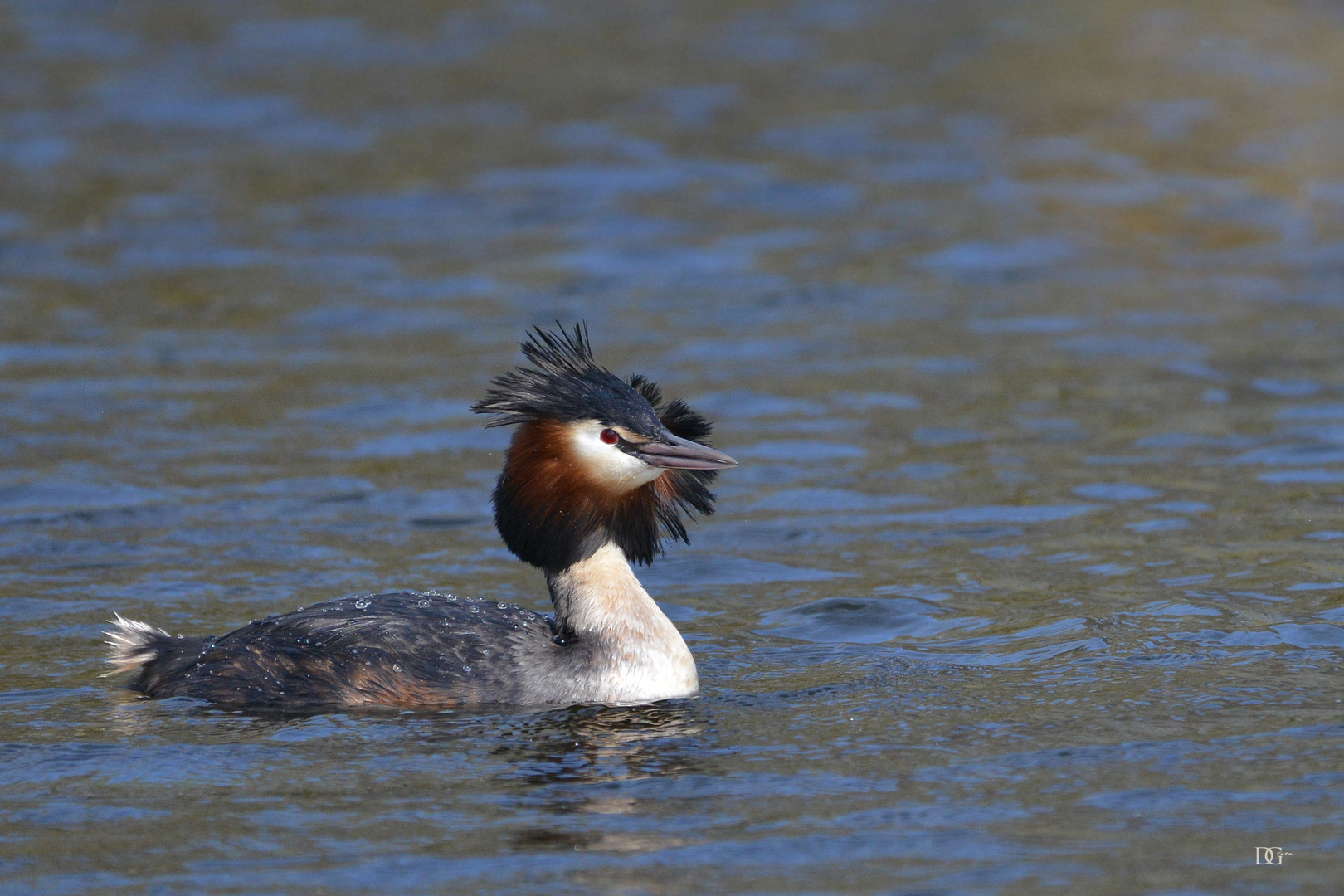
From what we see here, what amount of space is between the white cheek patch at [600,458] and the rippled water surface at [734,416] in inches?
38.9

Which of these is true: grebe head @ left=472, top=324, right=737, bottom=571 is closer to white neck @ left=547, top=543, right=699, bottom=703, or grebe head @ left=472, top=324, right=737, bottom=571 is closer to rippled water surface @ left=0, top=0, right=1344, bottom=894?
white neck @ left=547, top=543, right=699, bottom=703

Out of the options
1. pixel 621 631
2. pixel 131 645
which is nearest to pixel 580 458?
pixel 621 631

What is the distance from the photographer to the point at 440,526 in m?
11.7

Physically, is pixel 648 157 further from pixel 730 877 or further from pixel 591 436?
pixel 730 877

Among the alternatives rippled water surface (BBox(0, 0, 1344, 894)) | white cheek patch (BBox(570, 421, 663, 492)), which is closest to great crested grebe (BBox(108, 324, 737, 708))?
white cheek patch (BBox(570, 421, 663, 492))

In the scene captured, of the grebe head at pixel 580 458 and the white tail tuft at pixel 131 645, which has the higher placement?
the grebe head at pixel 580 458

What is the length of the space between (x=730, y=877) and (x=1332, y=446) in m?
7.40

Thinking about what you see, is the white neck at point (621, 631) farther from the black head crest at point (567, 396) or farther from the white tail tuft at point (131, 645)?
the white tail tuft at point (131, 645)

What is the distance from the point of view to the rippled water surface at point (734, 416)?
23.3ft

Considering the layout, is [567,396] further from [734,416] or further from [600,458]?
[734,416]

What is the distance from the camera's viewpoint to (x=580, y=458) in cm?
847

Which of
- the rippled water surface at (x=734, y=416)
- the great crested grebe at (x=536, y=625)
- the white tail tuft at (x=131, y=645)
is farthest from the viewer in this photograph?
the white tail tuft at (x=131, y=645)

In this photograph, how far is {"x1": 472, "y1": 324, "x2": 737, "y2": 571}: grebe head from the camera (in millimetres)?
8438

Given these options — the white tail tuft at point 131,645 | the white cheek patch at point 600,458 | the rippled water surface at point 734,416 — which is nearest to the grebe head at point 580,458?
the white cheek patch at point 600,458
